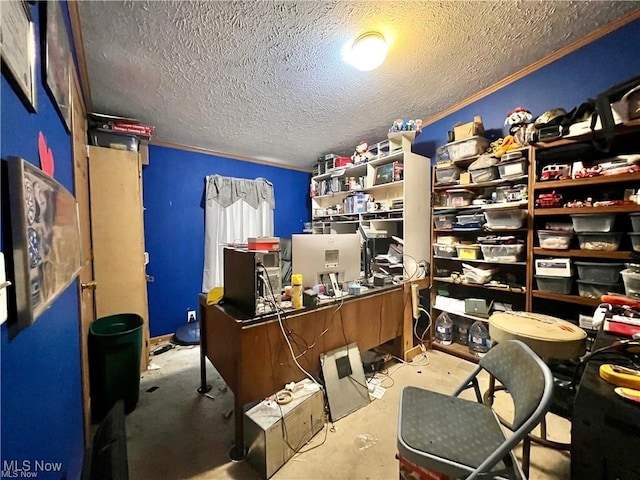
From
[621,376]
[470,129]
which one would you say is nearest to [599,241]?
A: [470,129]

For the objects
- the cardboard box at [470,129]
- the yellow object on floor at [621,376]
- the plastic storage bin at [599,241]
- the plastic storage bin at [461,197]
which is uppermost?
the cardboard box at [470,129]

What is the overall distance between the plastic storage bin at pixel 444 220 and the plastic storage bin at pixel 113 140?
9.84 ft

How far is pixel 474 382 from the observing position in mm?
1304

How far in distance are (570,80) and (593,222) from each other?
1.12 meters

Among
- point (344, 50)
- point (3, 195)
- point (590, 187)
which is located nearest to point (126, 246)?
point (3, 195)

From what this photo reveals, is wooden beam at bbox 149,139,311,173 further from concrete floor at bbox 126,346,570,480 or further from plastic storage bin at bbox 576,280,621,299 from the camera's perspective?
plastic storage bin at bbox 576,280,621,299

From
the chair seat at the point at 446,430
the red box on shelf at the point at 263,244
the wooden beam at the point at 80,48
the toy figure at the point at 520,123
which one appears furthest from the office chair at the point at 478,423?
the wooden beam at the point at 80,48

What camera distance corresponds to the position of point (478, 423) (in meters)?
1.10

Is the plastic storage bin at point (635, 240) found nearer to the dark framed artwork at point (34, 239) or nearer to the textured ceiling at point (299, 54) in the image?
the textured ceiling at point (299, 54)

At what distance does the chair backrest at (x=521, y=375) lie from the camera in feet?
2.87

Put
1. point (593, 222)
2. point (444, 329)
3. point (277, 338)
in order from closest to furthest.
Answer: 1. point (277, 338)
2. point (593, 222)
3. point (444, 329)

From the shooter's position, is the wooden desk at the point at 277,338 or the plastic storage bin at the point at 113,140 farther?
the plastic storage bin at the point at 113,140

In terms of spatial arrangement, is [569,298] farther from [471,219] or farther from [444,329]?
[444,329]

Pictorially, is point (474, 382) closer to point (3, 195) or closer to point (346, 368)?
point (346, 368)
